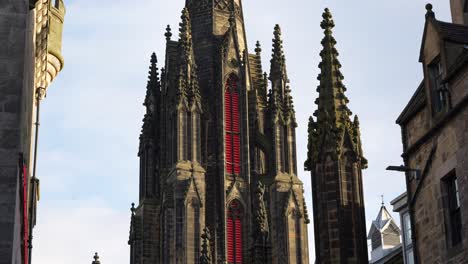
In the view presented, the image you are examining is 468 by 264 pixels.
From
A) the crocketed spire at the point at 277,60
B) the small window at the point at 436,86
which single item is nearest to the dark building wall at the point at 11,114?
the small window at the point at 436,86

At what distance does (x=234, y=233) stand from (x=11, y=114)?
136ft

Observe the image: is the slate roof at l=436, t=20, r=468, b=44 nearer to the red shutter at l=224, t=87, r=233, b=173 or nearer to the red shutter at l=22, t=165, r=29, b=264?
the red shutter at l=22, t=165, r=29, b=264

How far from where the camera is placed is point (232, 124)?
65812mm

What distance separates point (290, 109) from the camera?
65812 millimetres

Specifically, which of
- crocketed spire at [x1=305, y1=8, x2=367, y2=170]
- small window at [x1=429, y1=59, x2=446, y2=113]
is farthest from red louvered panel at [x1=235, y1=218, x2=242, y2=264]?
small window at [x1=429, y1=59, x2=446, y2=113]

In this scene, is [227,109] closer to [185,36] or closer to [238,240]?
[185,36]

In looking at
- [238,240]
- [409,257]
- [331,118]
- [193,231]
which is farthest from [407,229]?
[238,240]

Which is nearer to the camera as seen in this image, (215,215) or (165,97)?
(215,215)

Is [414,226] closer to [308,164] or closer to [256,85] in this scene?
[308,164]

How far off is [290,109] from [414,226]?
4048 centimetres

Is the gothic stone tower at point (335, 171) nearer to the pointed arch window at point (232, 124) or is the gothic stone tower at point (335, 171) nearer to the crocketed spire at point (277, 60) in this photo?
the pointed arch window at point (232, 124)

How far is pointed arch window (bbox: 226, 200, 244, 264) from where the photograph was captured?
61594 millimetres

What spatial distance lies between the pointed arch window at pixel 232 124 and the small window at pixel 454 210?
4035cm

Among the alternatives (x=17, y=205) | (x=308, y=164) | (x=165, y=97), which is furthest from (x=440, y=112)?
(x=165, y=97)
